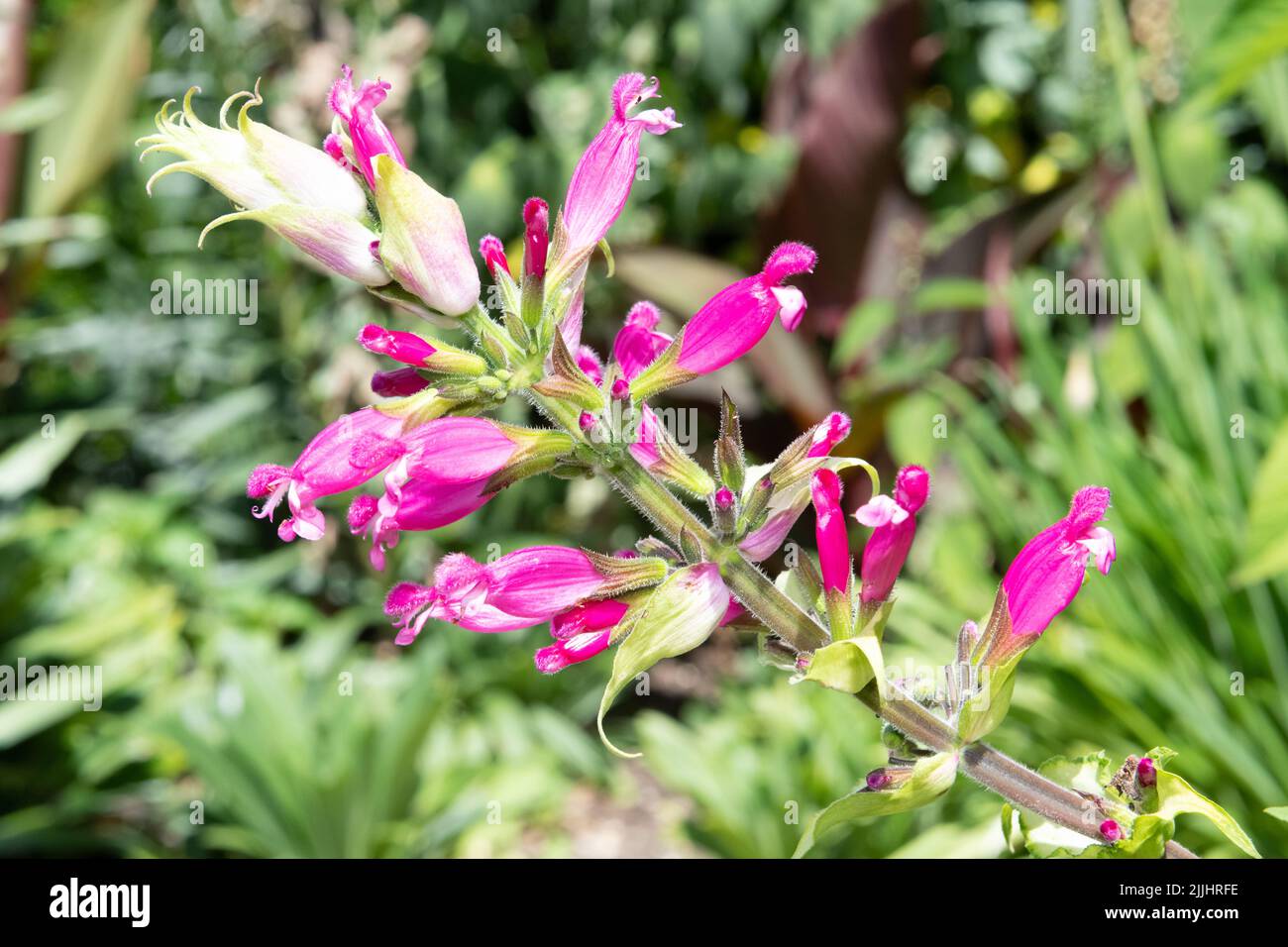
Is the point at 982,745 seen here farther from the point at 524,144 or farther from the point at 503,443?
the point at 524,144

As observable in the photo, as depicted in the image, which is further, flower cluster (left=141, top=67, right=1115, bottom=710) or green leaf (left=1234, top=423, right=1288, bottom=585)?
green leaf (left=1234, top=423, right=1288, bottom=585)

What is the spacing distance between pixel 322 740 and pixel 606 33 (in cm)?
203

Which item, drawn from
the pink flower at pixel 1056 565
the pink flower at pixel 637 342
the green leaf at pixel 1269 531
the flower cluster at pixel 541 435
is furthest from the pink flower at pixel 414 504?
the green leaf at pixel 1269 531

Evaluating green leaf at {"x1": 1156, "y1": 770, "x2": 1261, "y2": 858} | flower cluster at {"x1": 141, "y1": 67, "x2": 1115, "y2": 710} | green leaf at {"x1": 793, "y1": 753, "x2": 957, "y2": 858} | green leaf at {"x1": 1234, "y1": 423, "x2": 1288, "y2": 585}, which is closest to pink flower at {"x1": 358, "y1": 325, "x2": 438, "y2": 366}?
flower cluster at {"x1": 141, "y1": 67, "x2": 1115, "y2": 710}

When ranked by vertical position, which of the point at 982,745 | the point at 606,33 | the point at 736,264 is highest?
the point at 606,33

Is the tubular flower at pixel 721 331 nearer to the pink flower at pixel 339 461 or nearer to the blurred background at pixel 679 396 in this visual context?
the pink flower at pixel 339 461

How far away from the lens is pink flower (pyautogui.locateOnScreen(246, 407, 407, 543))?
44 cm

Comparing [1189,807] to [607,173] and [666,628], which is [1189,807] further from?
[607,173]

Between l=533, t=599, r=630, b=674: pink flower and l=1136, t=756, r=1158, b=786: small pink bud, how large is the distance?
0.23 m

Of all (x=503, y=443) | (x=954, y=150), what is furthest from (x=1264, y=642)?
(x=954, y=150)

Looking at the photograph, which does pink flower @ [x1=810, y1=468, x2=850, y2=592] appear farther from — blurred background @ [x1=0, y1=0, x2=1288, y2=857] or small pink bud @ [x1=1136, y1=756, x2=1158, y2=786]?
blurred background @ [x1=0, y1=0, x2=1288, y2=857]

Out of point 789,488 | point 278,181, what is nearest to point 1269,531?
point 789,488

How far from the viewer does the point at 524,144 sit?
2.90m

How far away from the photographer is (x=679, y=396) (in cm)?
240
